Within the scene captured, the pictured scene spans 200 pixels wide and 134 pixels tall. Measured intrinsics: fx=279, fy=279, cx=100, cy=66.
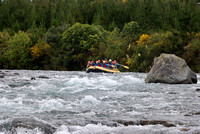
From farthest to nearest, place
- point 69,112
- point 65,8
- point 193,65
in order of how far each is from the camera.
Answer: point 65,8 < point 193,65 < point 69,112

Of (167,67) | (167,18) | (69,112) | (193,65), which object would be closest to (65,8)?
(167,18)

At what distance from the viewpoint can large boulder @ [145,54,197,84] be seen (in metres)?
19.2

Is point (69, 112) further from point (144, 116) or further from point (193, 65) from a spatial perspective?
point (193, 65)

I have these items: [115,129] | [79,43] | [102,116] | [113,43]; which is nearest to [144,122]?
[115,129]

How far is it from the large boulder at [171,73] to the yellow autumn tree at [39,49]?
38.9 m

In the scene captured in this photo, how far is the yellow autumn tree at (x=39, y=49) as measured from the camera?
2210 inches

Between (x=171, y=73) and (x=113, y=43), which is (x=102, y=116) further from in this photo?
(x=113, y=43)

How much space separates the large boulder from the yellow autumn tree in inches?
1531

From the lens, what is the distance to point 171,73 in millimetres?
19469

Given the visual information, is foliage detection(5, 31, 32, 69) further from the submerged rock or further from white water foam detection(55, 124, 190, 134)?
white water foam detection(55, 124, 190, 134)

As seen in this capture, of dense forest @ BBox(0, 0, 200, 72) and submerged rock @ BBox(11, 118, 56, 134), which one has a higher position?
submerged rock @ BBox(11, 118, 56, 134)

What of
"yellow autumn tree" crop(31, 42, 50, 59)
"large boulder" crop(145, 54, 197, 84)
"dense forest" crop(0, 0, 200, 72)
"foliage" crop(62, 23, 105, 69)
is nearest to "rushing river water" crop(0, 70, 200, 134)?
"large boulder" crop(145, 54, 197, 84)

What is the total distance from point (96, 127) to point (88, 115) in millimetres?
1567

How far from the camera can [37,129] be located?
656 cm
